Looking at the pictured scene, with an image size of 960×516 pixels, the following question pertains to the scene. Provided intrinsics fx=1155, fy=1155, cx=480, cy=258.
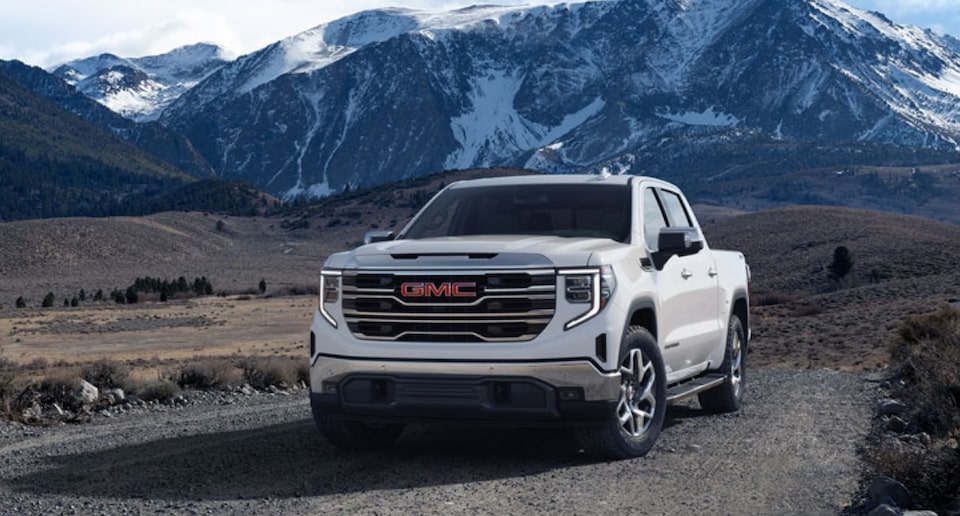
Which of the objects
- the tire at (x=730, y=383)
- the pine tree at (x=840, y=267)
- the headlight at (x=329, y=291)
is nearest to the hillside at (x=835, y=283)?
the pine tree at (x=840, y=267)

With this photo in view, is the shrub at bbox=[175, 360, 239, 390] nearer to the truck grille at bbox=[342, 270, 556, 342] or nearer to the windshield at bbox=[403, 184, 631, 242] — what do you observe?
the windshield at bbox=[403, 184, 631, 242]

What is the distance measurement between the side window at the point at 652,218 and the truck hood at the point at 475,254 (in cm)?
97

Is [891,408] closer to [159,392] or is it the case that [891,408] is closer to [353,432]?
[353,432]

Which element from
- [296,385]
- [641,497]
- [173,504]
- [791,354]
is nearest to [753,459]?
[641,497]

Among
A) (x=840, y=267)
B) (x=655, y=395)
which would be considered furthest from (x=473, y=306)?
(x=840, y=267)

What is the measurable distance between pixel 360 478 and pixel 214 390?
9.42 meters

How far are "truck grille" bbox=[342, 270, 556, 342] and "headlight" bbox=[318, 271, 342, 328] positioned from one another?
0.55m

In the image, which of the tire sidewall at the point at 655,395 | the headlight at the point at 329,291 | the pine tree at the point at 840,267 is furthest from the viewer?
the pine tree at the point at 840,267

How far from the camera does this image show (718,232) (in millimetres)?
115250

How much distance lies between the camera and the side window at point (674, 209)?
11.0m

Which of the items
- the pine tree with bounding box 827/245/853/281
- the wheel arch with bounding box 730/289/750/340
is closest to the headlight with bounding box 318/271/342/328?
the wheel arch with bounding box 730/289/750/340

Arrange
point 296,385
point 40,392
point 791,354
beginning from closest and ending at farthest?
point 40,392, point 296,385, point 791,354

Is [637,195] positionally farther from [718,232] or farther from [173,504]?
[718,232]

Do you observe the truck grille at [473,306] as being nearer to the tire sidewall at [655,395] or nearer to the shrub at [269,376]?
the tire sidewall at [655,395]
